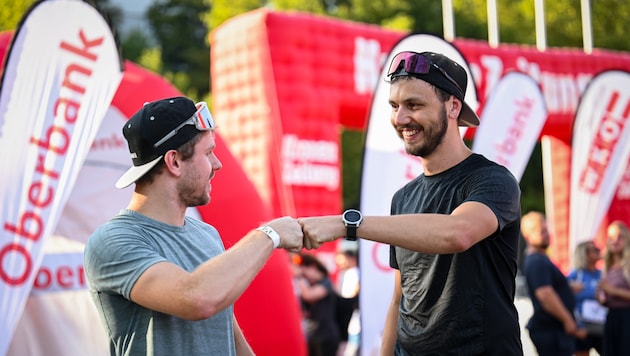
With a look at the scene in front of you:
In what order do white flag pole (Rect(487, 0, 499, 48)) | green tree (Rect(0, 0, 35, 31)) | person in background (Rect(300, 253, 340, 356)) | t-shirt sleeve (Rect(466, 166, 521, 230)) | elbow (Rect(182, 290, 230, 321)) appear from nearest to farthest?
elbow (Rect(182, 290, 230, 321)), t-shirt sleeve (Rect(466, 166, 521, 230)), person in background (Rect(300, 253, 340, 356)), white flag pole (Rect(487, 0, 499, 48)), green tree (Rect(0, 0, 35, 31))

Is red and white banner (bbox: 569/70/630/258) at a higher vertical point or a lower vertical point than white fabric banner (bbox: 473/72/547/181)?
lower

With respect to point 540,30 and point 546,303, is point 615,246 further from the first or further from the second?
point 540,30

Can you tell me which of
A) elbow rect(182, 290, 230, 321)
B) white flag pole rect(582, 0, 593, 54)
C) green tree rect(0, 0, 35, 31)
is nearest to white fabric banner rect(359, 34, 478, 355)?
elbow rect(182, 290, 230, 321)

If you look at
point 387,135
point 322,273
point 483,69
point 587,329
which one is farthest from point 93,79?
point 483,69

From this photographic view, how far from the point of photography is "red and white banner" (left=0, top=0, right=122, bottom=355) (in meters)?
4.09

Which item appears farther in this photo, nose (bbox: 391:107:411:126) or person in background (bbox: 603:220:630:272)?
person in background (bbox: 603:220:630:272)

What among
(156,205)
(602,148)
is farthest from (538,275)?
(602,148)

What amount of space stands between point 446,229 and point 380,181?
11.5 feet

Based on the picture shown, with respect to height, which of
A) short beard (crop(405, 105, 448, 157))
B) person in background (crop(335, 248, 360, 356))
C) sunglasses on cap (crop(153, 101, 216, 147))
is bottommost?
person in background (crop(335, 248, 360, 356))

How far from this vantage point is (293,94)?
9234 mm

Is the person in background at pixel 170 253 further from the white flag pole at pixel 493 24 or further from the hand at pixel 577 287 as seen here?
the white flag pole at pixel 493 24

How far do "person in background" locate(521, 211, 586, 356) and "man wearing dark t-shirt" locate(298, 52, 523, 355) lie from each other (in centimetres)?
323

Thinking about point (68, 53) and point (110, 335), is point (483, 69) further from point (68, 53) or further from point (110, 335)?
point (110, 335)

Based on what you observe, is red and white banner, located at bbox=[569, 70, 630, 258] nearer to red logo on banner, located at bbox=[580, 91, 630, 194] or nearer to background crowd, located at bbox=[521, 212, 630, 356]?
red logo on banner, located at bbox=[580, 91, 630, 194]
